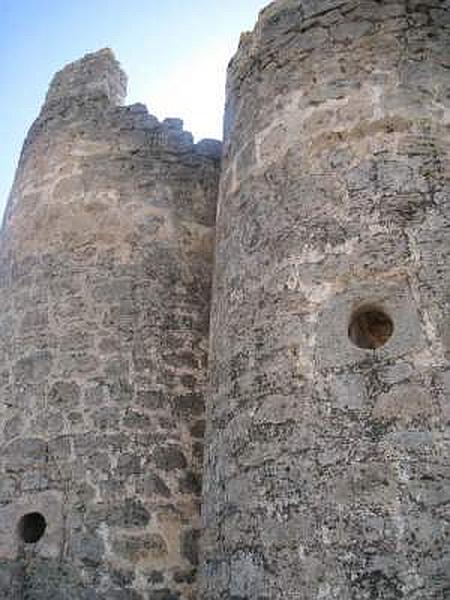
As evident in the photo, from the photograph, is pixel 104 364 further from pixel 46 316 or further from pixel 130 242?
pixel 130 242

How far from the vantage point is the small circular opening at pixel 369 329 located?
350 cm

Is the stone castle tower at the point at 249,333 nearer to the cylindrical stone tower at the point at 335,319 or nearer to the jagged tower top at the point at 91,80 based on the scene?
the cylindrical stone tower at the point at 335,319

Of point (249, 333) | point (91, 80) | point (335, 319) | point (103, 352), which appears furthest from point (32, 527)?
point (91, 80)

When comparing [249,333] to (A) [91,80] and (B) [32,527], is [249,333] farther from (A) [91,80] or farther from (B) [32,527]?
(A) [91,80]

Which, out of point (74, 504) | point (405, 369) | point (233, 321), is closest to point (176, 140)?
point (233, 321)

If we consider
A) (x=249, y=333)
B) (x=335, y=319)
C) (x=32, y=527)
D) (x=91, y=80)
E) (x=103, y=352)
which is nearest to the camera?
(x=335, y=319)

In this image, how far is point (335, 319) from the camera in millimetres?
3527

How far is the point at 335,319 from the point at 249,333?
1.94 feet

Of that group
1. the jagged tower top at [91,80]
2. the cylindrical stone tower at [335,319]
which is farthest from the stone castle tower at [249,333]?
the jagged tower top at [91,80]

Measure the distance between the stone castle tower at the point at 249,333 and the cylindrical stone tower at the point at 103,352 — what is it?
0.05ft

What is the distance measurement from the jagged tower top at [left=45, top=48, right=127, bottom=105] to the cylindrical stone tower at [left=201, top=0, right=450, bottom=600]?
236cm

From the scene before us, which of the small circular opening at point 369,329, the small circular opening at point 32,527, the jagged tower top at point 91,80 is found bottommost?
the small circular opening at point 32,527

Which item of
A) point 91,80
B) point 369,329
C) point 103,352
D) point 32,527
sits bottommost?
point 32,527

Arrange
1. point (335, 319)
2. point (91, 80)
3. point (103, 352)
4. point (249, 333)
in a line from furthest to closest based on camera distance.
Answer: point (91, 80) < point (103, 352) < point (249, 333) < point (335, 319)
